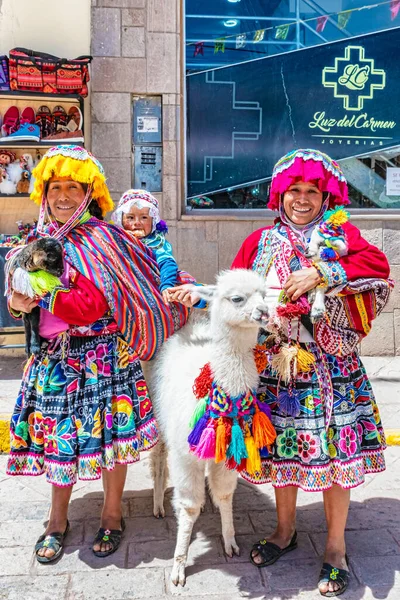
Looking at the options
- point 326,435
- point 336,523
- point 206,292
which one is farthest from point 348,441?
point 206,292

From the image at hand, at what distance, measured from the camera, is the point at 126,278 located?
279 cm

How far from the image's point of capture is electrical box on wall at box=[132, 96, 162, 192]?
→ 5.61m

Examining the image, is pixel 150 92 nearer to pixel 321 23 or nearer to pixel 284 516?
pixel 321 23

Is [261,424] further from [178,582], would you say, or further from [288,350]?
[178,582]

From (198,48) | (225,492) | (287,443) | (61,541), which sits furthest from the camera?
(198,48)

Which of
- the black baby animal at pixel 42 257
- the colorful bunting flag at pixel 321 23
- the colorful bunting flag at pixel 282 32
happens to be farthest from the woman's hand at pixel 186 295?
the colorful bunting flag at pixel 321 23

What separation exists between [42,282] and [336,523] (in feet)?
5.57

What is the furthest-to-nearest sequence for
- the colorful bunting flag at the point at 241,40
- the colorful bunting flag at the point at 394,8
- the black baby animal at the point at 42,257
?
1. the colorful bunting flag at the point at 394,8
2. the colorful bunting flag at the point at 241,40
3. the black baby animal at the point at 42,257

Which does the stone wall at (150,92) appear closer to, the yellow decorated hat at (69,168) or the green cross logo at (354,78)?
the green cross logo at (354,78)

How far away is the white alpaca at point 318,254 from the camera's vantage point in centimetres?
235

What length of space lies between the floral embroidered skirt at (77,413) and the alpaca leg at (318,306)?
98 cm

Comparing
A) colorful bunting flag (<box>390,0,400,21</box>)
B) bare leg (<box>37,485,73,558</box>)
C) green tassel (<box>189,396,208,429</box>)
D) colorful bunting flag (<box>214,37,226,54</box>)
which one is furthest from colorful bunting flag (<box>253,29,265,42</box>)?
bare leg (<box>37,485,73,558</box>)

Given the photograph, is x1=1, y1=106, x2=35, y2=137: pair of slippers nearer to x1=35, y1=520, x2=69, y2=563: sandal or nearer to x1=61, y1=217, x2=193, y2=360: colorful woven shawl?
x1=61, y1=217, x2=193, y2=360: colorful woven shawl

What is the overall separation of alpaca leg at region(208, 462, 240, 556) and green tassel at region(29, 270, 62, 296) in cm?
110
